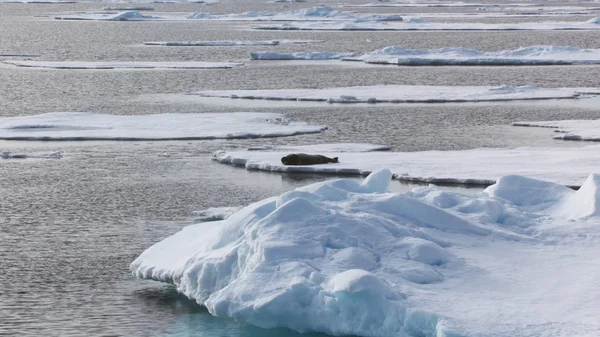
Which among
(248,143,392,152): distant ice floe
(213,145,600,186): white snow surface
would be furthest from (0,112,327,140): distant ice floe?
(213,145,600,186): white snow surface

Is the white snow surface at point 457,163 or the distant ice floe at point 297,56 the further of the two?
the distant ice floe at point 297,56

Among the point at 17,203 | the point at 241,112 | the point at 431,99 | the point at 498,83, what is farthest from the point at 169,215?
the point at 498,83

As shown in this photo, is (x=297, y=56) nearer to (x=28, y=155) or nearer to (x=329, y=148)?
(x=329, y=148)

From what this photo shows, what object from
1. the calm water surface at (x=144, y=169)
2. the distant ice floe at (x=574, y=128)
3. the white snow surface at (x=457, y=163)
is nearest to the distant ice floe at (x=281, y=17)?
the calm water surface at (x=144, y=169)

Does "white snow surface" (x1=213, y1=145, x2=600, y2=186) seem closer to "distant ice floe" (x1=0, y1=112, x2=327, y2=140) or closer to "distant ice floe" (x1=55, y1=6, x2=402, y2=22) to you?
"distant ice floe" (x1=0, y1=112, x2=327, y2=140)

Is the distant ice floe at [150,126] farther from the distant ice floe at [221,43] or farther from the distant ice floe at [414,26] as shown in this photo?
→ the distant ice floe at [414,26]

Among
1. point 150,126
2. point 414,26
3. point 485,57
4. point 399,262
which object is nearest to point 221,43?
point 485,57
